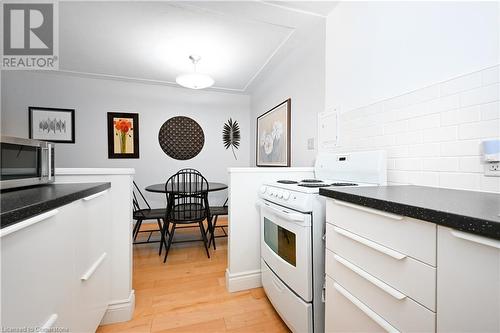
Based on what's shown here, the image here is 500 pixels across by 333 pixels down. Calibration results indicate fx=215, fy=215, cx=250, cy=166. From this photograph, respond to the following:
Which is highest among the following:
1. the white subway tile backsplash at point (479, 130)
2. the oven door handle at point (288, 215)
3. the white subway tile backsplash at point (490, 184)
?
the white subway tile backsplash at point (479, 130)

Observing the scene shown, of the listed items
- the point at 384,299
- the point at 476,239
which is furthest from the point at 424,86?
the point at 384,299

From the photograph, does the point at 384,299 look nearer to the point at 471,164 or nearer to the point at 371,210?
the point at 371,210

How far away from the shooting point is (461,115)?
997 mm

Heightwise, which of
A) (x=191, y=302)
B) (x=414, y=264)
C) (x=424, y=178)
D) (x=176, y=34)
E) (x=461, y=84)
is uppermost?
(x=176, y=34)

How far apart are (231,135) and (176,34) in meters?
2.07

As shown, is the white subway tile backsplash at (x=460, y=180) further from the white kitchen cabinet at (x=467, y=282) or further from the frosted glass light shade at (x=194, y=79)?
the frosted glass light shade at (x=194, y=79)

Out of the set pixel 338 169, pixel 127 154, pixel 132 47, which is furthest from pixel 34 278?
pixel 127 154

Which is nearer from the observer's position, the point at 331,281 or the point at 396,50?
the point at 331,281

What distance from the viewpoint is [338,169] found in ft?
5.33

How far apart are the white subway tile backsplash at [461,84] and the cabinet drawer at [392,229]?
2.55ft

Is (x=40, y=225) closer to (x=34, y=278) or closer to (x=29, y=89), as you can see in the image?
(x=34, y=278)

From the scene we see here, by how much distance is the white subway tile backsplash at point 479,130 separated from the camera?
89 cm

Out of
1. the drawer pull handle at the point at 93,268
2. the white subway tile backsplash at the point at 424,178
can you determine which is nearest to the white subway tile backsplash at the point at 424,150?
the white subway tile backsplash at the point at 424,178

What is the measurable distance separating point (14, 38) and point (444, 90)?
3.60 meters
